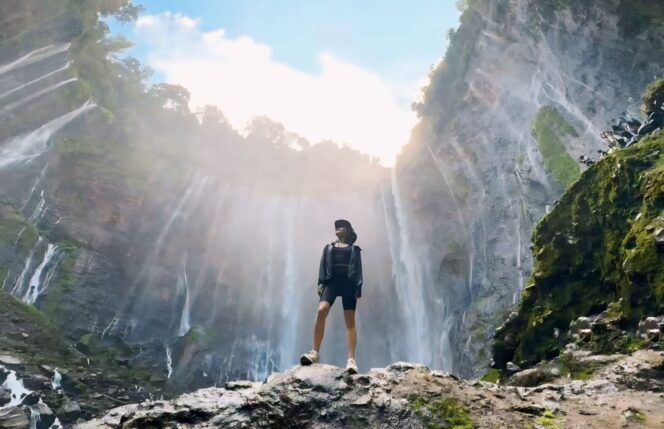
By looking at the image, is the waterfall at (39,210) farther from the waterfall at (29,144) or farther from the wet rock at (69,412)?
the wet rock at (69,412)

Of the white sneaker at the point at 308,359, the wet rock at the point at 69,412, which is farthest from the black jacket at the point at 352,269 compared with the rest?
the wet rock at the point at 69,412

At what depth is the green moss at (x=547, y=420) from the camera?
148 inches

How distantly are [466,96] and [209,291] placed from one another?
20.4 metres

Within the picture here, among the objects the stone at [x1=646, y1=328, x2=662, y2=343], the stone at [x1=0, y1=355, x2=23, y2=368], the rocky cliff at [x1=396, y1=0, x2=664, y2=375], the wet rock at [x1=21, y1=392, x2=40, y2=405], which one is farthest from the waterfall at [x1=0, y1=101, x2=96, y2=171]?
the stone at [x1=646, y1=328, x2=662, y2=343]

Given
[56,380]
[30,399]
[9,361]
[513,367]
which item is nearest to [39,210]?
[9,361]

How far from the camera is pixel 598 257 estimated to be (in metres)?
7.29

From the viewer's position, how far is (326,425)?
381 centimetres

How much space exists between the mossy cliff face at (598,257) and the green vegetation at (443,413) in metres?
3.01

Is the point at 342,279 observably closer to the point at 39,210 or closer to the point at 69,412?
the point at 69,412

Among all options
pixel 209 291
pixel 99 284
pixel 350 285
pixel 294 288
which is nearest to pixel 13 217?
pixel 99 284

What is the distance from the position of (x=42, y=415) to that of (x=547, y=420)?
670 inches

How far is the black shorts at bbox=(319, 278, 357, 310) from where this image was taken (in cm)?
614

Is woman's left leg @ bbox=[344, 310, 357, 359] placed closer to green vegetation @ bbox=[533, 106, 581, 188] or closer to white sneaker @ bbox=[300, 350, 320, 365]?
white sneaker @ bbox=[300, 350, 320, 365]

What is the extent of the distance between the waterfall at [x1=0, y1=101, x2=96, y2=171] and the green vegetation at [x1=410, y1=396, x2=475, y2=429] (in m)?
29.7
